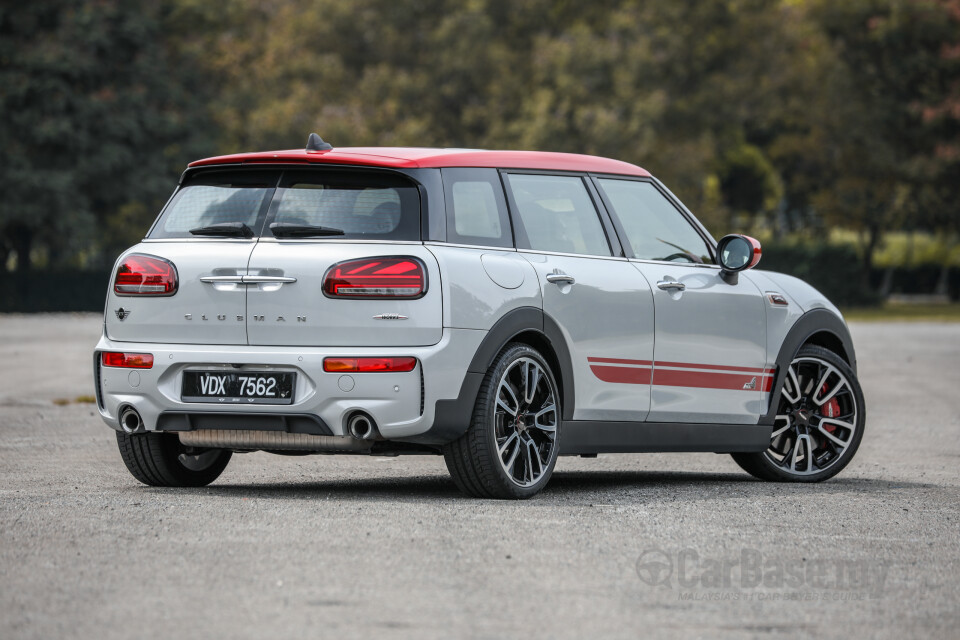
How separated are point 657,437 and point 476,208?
1.65m

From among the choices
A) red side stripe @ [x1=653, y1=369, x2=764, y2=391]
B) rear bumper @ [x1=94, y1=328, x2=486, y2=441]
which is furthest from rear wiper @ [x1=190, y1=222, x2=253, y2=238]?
red side stripe @ [x1=653, y1=369, x2=764, y2=391]

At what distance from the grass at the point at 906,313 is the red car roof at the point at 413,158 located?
115 feet

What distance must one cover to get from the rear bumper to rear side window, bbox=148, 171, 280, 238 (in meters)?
0.63

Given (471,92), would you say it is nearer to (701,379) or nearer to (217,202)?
(701,379)

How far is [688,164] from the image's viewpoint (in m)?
52.5

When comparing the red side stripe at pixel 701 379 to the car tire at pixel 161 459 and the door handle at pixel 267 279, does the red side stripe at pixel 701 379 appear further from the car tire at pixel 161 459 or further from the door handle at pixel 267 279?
the car tire at pixel 161 459

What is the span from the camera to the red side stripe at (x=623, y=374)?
27.5 feet

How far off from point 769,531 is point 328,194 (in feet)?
8.14

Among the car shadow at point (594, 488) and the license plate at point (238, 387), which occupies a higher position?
the license plate at point (238, 387)

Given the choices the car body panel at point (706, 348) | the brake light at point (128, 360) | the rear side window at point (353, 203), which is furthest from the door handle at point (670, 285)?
the brake light at point (128, 360)

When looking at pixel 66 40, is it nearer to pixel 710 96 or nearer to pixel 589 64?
pixel 589 64

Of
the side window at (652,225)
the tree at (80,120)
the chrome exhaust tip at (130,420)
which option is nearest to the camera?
the chrome exhaust tip at (130,420)

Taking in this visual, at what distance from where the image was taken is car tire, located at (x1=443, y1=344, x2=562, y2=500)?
763cm

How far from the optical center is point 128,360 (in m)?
7.89
